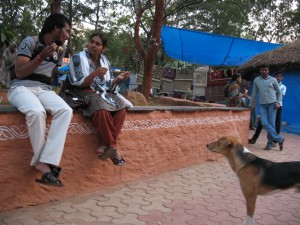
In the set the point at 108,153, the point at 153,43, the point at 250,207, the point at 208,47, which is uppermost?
the point at 208,47

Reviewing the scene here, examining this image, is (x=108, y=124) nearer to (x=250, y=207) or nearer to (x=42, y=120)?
(x=42, y=120)

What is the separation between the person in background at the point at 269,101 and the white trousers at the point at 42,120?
19.5 ft

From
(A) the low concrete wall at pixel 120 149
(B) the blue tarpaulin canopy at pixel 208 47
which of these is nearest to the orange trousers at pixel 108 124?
(A) the low concrete wall at pixel 120 149

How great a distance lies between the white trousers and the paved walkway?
62 cm

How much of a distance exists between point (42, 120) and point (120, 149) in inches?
60.6

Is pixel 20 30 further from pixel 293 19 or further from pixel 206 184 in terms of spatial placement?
pixel 206 184

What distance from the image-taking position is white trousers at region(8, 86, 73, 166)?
325 cm

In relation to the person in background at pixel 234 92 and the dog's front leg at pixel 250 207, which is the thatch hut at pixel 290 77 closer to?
the person in background at pixel 234 92

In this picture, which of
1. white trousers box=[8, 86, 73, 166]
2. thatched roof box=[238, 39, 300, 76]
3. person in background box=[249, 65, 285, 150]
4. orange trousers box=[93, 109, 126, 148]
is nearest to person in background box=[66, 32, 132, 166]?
orange trousers box=[93, 109, 126, 148]

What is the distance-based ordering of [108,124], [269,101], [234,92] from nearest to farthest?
[108,124] < [269,101] < [234,92]

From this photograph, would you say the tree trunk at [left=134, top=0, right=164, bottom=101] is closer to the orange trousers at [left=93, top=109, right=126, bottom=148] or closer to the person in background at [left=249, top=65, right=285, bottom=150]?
the person in background at [left=249, top=65, right=285, bottom=150]

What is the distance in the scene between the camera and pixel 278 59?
12570 millimetres

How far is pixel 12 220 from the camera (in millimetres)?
3289

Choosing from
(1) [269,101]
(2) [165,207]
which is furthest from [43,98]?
(1) [269,101]
